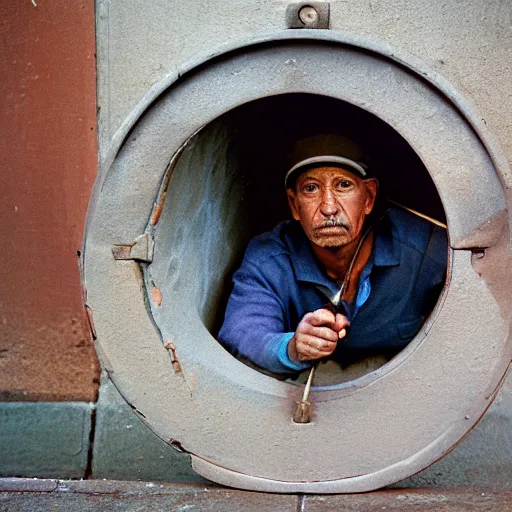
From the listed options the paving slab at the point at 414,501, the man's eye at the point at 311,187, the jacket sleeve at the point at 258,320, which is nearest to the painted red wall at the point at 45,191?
the jacket sleeve at the point at 258,320

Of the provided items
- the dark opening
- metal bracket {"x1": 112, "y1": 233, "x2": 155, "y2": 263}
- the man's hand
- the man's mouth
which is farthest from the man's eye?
metal bracket {"x1": 112, "y1": 233, "x2": 155, "y2": 263}

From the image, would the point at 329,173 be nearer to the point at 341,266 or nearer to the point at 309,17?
the point at 341,266

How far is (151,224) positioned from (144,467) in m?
0.83

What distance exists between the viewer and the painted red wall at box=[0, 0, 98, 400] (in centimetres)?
272

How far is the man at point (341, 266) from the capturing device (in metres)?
2.61

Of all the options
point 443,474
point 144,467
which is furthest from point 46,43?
point 443,474

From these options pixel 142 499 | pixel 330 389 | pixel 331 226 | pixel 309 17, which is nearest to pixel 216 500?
pixel 142 499

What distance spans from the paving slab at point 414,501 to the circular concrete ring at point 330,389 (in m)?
0.03

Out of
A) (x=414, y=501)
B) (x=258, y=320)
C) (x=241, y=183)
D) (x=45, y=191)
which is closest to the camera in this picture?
(x=414, y=501)

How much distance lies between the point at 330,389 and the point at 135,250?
0.53 meters

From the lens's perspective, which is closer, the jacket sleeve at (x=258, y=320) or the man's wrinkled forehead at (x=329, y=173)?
the jacket sleeve at (x=258, y=320)

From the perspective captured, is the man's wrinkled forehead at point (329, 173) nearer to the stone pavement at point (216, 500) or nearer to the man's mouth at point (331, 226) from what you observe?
the man's mouth at point (331, 226)

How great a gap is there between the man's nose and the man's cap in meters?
0.08

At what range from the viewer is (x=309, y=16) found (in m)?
2.15
